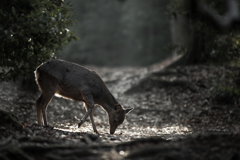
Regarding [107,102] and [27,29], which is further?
[107,102]

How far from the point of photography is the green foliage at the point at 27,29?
6.55m

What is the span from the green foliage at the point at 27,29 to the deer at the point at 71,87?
87 cm

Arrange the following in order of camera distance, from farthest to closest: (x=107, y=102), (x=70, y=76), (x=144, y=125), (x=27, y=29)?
(x=144, y=125)
(x=107, y=102)
(x=70, y=76)
(x=27, y=29)

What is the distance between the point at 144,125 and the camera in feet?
35.8

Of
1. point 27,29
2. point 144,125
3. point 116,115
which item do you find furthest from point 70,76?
point 144,125

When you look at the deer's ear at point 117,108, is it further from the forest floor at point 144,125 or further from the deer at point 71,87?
the forest floor at point 144,125

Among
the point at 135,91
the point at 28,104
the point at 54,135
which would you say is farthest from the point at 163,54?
the point at 54,135

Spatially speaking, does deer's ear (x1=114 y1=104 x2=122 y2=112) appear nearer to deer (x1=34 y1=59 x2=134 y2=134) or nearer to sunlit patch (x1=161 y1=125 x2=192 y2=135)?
deer (x1=34 y1=59 x2=134 y2=134)

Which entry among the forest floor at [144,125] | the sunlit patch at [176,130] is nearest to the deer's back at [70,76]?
the forest floor at [144,125]

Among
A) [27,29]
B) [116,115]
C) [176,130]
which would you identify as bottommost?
[176,130]

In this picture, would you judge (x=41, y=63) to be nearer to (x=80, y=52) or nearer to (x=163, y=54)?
(x=163, y=54)

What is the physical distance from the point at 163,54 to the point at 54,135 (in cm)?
2380

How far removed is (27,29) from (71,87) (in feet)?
8.53

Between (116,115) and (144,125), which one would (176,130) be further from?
(116,115)
